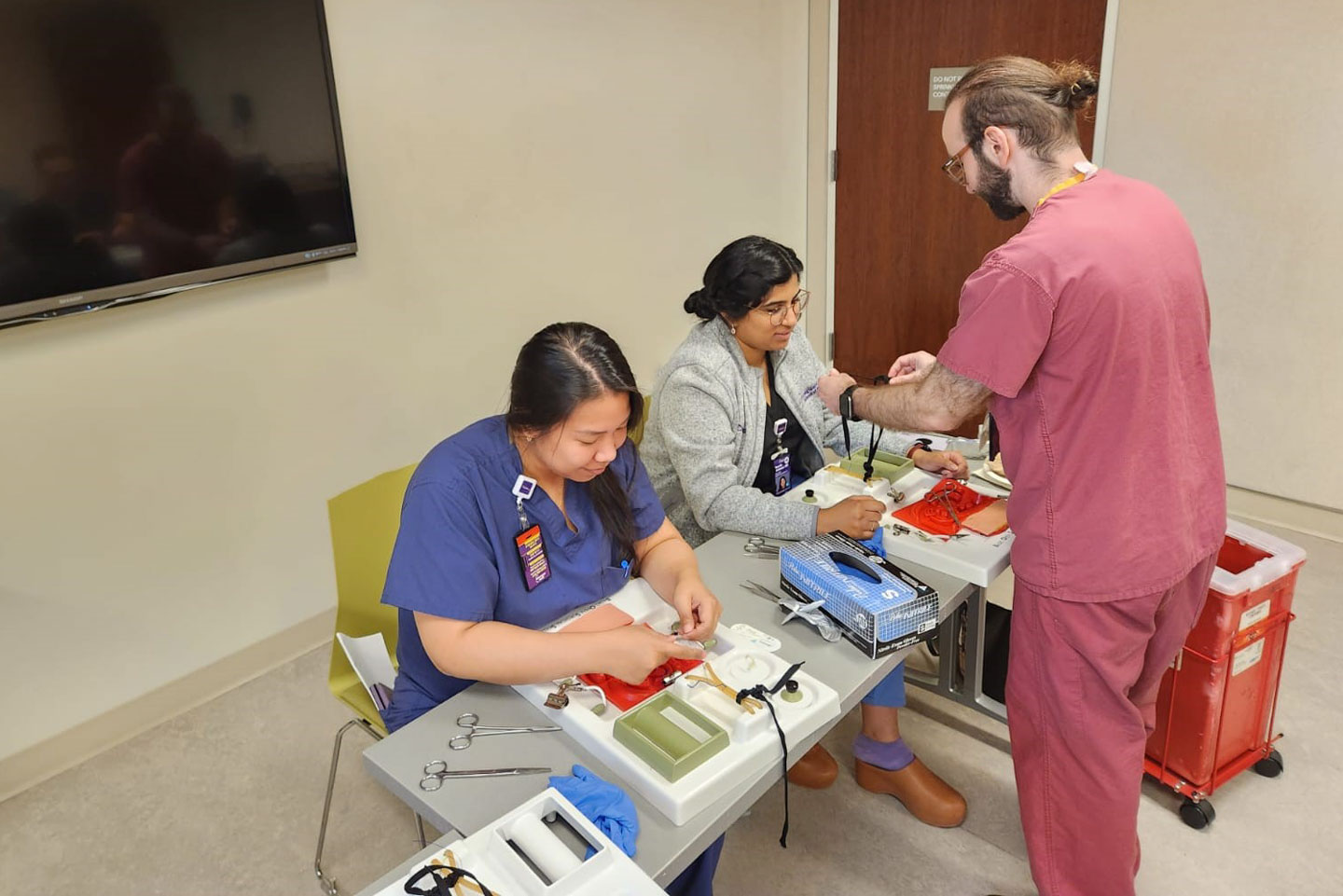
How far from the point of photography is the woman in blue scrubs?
4.83ft

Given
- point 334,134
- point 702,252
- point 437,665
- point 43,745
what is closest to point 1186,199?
point 702,252

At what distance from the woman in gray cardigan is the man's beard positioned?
0.56 meters

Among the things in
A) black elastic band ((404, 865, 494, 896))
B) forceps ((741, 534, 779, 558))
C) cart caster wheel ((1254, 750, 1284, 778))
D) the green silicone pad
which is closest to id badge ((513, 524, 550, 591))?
the green silicone pad

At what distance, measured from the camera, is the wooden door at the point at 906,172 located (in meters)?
3.59

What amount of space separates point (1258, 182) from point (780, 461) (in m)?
1.98

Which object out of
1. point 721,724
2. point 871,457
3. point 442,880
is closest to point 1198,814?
point 871,457

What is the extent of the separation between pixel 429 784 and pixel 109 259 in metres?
1.69

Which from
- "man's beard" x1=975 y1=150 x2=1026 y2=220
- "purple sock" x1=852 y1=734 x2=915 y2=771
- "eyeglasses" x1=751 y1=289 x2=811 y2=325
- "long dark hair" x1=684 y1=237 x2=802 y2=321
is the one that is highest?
"man's beard" x1=975 y1=150 x2=1026 y2=220

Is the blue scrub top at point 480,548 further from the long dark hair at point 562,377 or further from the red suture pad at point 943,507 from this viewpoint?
the red suture pad at point 943,507

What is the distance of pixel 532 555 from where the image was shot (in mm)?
1635

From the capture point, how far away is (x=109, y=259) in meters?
2.34

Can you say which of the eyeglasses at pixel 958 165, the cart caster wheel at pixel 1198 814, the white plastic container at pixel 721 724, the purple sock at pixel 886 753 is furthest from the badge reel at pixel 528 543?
the cart caster wheel at pixel 1198 814

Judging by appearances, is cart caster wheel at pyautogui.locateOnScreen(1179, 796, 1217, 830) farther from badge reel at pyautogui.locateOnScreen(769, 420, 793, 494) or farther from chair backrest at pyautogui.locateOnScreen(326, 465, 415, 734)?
chair backrest at pyautogui.locateOnScreen(326, 465, 415, 734)

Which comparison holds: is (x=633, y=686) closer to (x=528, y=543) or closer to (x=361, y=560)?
(x=528, y=543)
